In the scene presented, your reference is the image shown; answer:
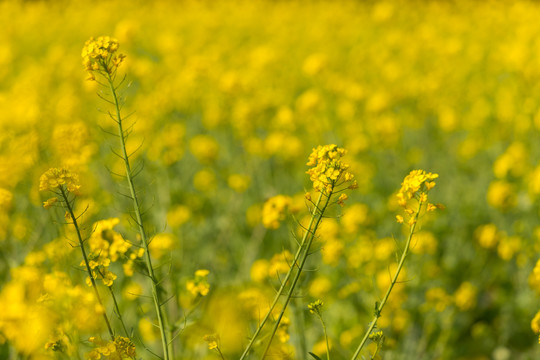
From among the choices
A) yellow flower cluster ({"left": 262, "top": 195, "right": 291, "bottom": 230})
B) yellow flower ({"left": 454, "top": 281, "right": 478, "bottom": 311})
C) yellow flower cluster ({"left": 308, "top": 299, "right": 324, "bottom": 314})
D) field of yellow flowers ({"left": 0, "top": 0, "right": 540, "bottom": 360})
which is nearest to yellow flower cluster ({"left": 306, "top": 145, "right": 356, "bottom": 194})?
field of yellow flowers ({"left": 0, "top": 0, "right": 540, "bottom": 360})

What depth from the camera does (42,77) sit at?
5590mm

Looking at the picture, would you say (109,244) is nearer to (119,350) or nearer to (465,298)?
(119,350)

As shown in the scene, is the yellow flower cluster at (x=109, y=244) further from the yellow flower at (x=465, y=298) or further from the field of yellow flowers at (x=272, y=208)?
the yellow flower at (x=465, y=298)

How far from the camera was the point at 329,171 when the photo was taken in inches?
52.4

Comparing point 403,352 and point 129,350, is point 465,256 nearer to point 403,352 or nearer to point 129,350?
point 403,352

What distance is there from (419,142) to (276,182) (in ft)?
5.29

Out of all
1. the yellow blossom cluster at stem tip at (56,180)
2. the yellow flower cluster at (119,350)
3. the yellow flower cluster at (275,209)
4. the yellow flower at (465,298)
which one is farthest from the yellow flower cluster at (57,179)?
the yellow flower at (465,298)

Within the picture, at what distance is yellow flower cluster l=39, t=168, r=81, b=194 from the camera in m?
1.36

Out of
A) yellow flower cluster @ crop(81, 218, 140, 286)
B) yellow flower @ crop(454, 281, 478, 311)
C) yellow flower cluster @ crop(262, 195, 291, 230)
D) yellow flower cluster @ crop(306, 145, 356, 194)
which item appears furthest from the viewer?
yellow flower @ crop(454, 281, 478, 311)

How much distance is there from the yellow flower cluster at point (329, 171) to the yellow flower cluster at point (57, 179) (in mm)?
574

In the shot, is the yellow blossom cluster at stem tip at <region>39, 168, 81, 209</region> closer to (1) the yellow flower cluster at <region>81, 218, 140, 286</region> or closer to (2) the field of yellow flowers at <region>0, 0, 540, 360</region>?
(2) the field of yellow flowers at <region>0, 0, 540, 360</region>

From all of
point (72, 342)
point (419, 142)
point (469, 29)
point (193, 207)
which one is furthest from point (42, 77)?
point (469, 29)

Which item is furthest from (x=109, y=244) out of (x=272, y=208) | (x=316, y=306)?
(x=316, y=306)

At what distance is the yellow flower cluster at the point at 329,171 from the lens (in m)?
1.33
